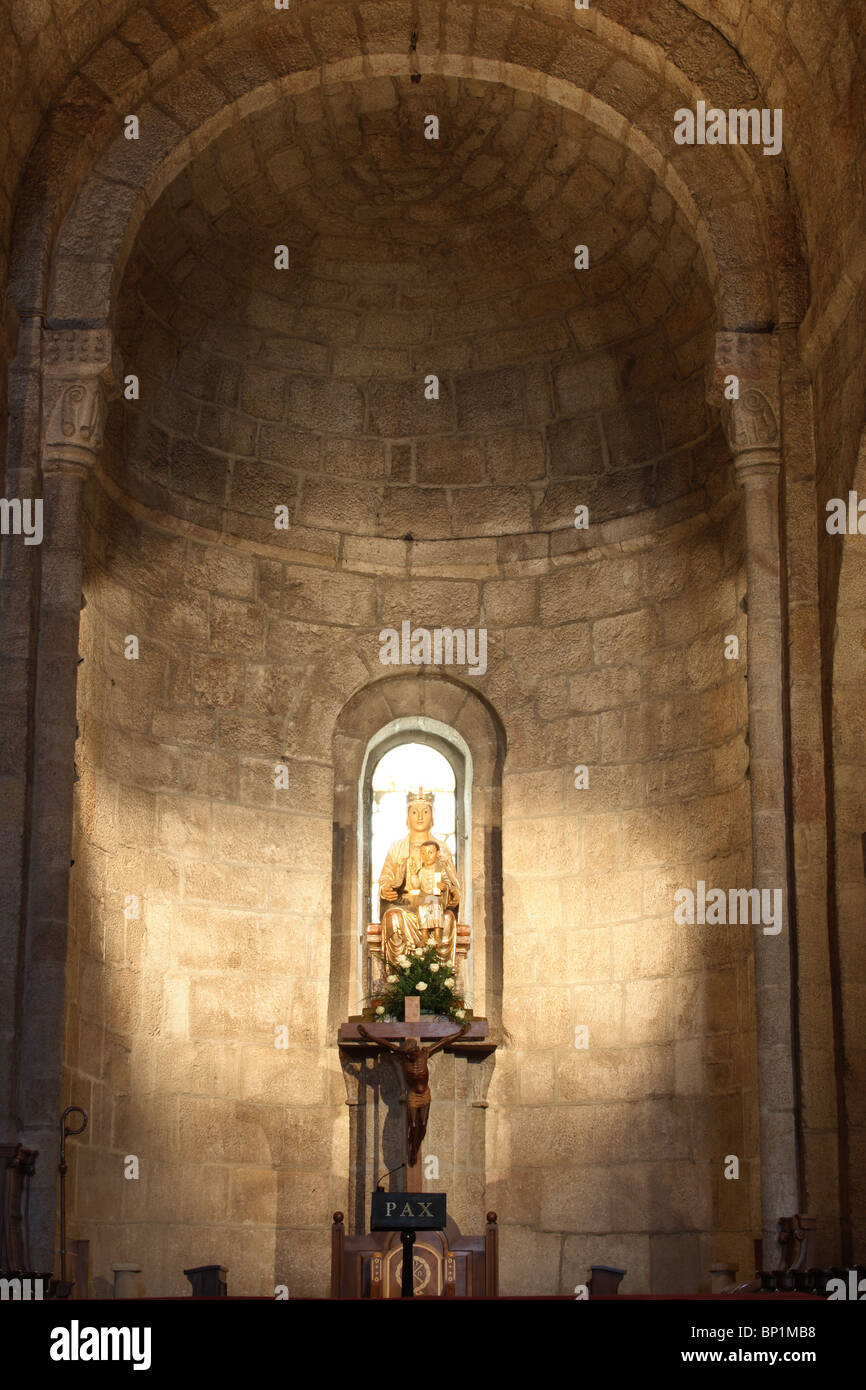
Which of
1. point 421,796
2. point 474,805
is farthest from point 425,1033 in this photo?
point 474,805

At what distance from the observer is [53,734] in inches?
406

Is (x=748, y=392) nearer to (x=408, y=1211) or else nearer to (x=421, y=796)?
(x=421, y=796)

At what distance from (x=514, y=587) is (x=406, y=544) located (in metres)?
0.90

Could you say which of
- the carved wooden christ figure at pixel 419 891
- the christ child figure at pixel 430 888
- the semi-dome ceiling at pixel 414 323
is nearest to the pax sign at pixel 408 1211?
the carved wooden christ figure at pixel 419 891

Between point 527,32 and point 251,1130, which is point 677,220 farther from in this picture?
point 251,1130

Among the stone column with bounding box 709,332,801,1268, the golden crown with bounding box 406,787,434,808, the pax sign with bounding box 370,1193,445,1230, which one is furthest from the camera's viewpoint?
the golden crown with bounding box 406,787,434,808

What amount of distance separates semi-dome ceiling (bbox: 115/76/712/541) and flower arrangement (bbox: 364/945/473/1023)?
135 inches

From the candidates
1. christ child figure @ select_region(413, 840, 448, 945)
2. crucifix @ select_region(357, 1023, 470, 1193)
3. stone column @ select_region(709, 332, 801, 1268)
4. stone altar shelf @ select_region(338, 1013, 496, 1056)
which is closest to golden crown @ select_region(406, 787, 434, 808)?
christ child figure @ select_region(413, 840, 448, 945)

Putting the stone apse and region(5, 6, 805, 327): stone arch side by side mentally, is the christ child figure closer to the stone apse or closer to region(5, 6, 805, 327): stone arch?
the stone apse

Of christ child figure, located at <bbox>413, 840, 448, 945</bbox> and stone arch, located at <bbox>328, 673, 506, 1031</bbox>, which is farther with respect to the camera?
stone arch, located at <bbox>328, 673, 506, 1031</bbox>

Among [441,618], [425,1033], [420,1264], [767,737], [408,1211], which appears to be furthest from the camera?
[441,618]

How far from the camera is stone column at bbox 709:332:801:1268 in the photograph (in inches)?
388

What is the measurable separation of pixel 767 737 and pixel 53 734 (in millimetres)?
4171
